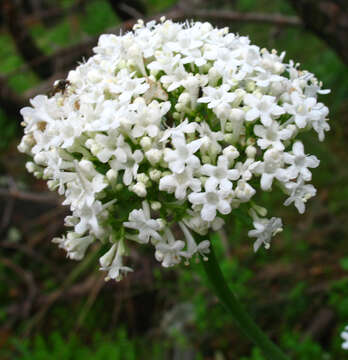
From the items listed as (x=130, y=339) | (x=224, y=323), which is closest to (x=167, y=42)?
(x=224, y=323)

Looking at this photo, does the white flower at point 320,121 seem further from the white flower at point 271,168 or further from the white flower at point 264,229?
the white flower at point 264,229

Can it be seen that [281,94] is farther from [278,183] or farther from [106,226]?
[106,226]

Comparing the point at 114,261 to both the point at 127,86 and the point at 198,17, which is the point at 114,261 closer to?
the point at 127,86

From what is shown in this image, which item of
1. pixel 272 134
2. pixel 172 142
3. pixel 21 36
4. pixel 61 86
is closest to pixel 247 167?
pixel 272 134

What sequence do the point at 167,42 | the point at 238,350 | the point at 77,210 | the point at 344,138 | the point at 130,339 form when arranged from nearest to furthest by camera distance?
the point at 77,210 < the point at 167,42 < the point at 238,350 < the point at 130,339 < the point at 344,138

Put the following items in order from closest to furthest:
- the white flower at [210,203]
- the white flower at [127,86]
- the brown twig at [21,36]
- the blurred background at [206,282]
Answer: the white flower at [210,203] → the white flower at [127,86] → the blurred background at [206,282] → the brown twig at [21,36]

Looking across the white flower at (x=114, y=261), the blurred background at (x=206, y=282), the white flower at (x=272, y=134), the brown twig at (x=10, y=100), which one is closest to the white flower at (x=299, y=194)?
the white flower at (x=272, y=134)

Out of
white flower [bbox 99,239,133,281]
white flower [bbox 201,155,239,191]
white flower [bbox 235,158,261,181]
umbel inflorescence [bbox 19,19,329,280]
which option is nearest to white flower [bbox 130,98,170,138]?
umbel inflorescence [bbox 19,19,329,280]
